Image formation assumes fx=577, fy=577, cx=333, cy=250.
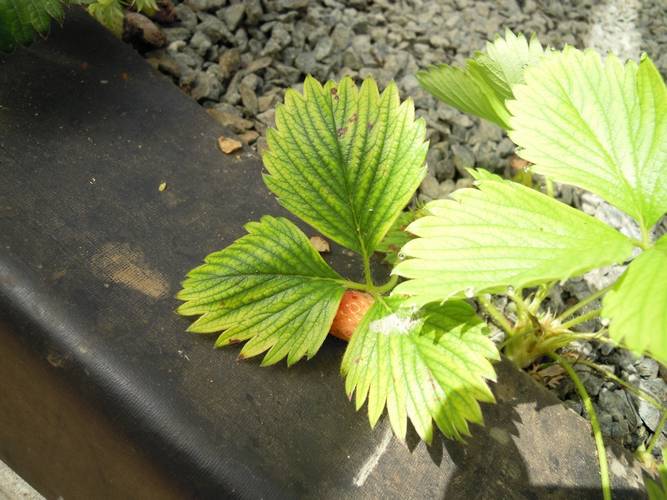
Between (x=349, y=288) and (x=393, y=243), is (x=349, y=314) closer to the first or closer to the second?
(x=349, y=288)

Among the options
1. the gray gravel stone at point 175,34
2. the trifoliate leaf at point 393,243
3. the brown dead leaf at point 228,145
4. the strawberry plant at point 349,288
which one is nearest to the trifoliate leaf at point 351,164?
the strawberry plant at point 349,288

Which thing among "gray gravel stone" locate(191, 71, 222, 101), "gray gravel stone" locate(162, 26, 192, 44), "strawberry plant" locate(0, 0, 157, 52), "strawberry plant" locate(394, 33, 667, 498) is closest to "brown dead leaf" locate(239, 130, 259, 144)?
Result: "gray gravel stone" locate(191, 71, 222, 101)

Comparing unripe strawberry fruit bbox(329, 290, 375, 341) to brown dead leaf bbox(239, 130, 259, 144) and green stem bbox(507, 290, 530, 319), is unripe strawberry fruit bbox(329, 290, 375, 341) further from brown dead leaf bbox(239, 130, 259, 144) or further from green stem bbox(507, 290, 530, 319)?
brown dead leaf bbox(239, 130, 259, 144)

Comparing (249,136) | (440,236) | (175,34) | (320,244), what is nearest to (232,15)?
(175,34)

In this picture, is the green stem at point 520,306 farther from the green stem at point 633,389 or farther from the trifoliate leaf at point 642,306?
the trifoliate leaf at point 642,306

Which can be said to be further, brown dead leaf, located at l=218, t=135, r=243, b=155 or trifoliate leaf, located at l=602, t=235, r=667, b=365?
brown dead leaf, located at l=218, t=135, r=243, b=155
